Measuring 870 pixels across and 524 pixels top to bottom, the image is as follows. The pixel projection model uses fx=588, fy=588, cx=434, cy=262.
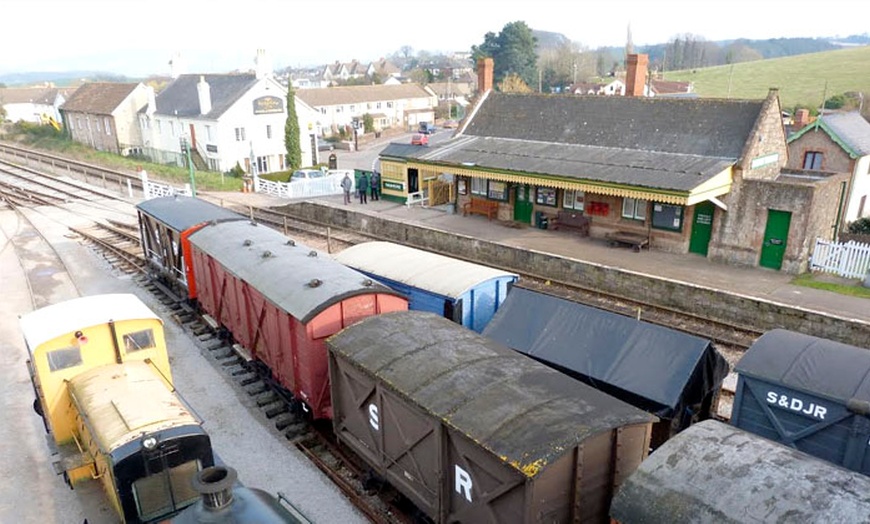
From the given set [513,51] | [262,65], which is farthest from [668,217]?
[513,51]

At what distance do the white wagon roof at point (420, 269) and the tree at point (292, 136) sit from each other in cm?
2864

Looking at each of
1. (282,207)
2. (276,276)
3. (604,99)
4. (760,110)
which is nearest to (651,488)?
(276,276)

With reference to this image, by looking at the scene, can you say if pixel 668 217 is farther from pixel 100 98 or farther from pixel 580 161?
pixel 100 98

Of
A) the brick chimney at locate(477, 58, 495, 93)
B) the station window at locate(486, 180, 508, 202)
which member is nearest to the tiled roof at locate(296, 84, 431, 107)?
the brick chimney at locate(477, 58, 495, 93)

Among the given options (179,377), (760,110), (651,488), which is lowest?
(179,377)

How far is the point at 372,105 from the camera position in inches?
3152

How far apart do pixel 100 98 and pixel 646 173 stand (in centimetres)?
5427

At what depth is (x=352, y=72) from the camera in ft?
565

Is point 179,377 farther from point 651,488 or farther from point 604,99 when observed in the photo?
point 604,99

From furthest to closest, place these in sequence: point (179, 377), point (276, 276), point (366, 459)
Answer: point (179, 377)
point (276, 276)
point (366, 459)

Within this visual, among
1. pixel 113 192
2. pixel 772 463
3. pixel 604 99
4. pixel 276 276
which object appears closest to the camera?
pixel 772 463

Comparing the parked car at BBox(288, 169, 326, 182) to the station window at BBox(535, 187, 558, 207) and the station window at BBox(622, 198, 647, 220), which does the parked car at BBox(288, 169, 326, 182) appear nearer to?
the station window at BBox(535, 187, 558, 207)

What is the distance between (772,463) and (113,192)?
38844 mm

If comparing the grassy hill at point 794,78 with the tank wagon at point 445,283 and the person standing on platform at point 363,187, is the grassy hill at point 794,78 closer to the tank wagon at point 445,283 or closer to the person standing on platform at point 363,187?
the person standing on platform at point 363,187
